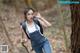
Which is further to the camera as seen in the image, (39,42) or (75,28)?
(39,42)

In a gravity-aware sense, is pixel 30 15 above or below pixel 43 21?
above

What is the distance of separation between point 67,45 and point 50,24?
389 mm

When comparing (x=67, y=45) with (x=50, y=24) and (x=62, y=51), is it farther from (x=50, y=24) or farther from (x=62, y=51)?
(x=50, y=24)

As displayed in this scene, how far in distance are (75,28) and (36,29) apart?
564 millimetres

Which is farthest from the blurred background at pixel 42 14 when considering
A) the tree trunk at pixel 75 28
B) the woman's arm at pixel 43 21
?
the tree trunk at pixel 75 28

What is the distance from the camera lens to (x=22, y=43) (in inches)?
171

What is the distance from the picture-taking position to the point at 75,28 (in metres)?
4.07

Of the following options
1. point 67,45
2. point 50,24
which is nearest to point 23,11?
point 50,24

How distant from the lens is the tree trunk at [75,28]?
4.04m

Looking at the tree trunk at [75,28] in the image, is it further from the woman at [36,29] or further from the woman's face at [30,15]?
the woman's face at [30,15]

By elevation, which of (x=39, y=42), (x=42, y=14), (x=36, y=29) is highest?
(x=42, y=14)

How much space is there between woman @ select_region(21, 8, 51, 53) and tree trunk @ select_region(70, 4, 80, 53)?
39 centimetres

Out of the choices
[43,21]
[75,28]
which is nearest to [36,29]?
[43,21]

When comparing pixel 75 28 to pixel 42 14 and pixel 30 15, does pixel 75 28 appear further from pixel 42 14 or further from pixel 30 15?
pixel 30 15
